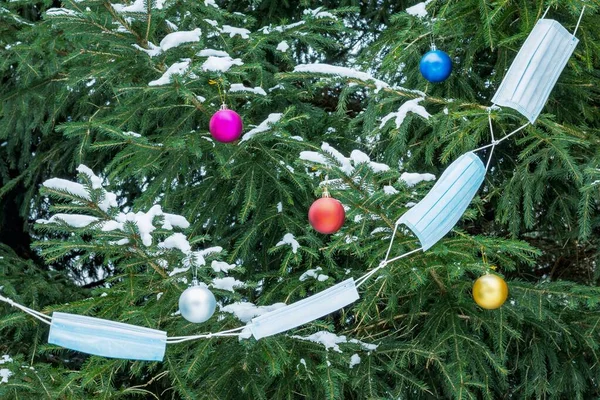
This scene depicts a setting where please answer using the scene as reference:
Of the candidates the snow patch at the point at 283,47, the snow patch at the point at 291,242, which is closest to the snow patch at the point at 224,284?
the snow patch at the point at 291,242

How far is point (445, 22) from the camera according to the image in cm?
275

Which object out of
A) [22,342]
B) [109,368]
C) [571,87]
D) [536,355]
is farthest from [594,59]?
[22,342]

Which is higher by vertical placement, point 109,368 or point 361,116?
point 361,116

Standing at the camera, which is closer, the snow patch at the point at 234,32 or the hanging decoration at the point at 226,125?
the hanging decoration at the point at 226,125

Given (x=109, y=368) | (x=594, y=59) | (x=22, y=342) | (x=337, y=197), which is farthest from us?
(x=22, y=342)

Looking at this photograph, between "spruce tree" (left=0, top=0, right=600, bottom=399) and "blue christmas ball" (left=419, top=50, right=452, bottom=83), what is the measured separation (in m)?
0.12

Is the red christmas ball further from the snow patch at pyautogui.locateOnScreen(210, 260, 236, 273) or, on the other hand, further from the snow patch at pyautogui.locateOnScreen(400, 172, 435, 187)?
the snow patch at pyautogui.locateOnScreen(210, 260, 236, 273)

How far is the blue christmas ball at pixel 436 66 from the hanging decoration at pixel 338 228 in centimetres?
43

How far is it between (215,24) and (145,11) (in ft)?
1.40

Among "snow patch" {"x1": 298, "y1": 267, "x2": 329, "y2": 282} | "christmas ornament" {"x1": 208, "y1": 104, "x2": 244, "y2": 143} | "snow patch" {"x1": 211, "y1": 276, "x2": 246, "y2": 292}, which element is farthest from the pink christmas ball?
"snow patch" {"x1": 298, "y1": 267, "x2": 329, "y2": 282}

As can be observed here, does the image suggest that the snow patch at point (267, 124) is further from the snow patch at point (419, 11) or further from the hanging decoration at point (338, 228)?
the hanging decoration at point (338, 228)

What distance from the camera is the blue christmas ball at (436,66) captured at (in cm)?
249

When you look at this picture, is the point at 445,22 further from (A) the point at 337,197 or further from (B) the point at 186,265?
(B) the point at 186,265

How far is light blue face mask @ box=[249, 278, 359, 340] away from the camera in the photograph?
1882 mm
